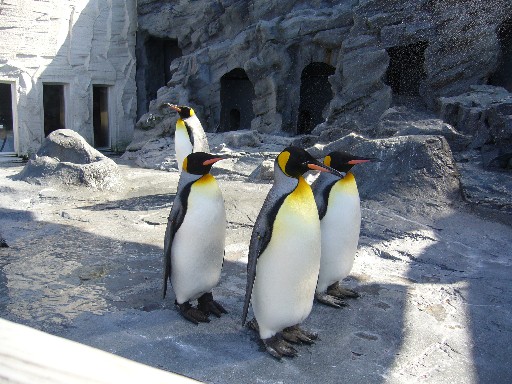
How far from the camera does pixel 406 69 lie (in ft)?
35.2

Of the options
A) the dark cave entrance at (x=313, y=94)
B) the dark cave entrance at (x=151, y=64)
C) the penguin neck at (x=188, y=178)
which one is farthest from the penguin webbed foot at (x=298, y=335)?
the dark cave entrance at (x=151, y=64)

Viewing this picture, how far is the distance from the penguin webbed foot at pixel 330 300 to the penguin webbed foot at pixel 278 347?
603mm

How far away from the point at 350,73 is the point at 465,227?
5666 millimetres

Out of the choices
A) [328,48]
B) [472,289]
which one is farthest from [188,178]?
[328,48]

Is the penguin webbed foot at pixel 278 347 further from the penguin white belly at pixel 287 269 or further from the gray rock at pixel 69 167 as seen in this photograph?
the gray rock at pixel 69 167

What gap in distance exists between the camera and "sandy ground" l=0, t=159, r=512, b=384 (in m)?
2.41

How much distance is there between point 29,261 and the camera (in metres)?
3.84

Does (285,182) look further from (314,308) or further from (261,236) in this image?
(314,308)

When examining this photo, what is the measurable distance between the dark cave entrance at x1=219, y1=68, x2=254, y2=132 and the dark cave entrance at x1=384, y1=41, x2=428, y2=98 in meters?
4.03

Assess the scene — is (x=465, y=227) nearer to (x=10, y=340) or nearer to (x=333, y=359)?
(x=333, y=359)

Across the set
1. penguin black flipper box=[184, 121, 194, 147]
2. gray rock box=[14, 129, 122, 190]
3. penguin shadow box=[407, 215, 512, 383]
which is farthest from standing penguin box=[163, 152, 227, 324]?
gray rock box=[14, 129, 122, 190]

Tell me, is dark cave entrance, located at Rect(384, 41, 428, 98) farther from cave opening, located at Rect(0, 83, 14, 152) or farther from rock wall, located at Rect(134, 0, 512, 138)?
cave opening, located at Rect(0, 83, 14, 152)

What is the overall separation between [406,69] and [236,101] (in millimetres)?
4723

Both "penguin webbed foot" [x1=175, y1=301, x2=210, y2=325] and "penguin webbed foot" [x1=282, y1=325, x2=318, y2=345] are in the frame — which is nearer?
"penguin webbed foot" [x1=282, y1=325, x2=318, y2=345]
